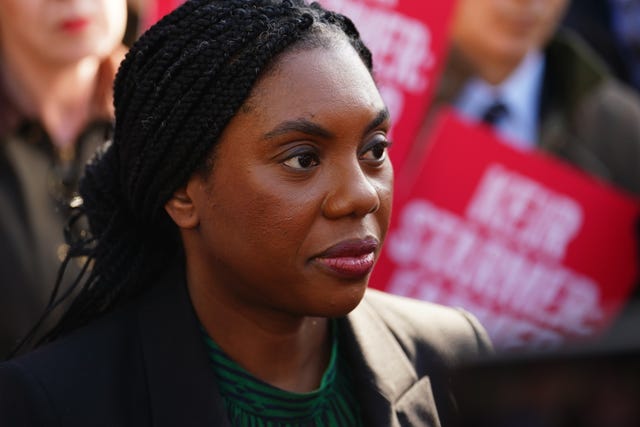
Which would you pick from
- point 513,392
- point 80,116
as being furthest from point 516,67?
point 513,392

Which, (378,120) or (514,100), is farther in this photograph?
(514,100)

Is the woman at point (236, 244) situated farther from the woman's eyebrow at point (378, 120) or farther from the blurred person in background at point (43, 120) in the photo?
the blurred person in background at point (43, 120)

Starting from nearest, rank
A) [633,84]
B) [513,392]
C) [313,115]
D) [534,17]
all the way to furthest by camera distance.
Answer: [513,392] → [313,115] → [534,17] → [633,84]

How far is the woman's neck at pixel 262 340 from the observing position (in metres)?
2.42

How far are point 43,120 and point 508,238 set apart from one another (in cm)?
175

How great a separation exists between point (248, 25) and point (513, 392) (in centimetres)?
125

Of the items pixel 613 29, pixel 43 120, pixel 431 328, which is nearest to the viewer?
pixel 431 328

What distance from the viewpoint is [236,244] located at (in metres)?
2.27

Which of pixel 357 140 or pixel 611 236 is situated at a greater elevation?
pixel 357 140

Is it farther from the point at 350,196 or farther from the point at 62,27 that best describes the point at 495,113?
the point at 350,196

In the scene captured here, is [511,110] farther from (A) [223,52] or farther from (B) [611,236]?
(A) [223,52]

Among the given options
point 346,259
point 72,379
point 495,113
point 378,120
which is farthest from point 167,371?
point 495,113

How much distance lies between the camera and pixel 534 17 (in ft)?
14.6

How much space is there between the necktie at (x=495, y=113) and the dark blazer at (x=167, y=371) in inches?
75.2
